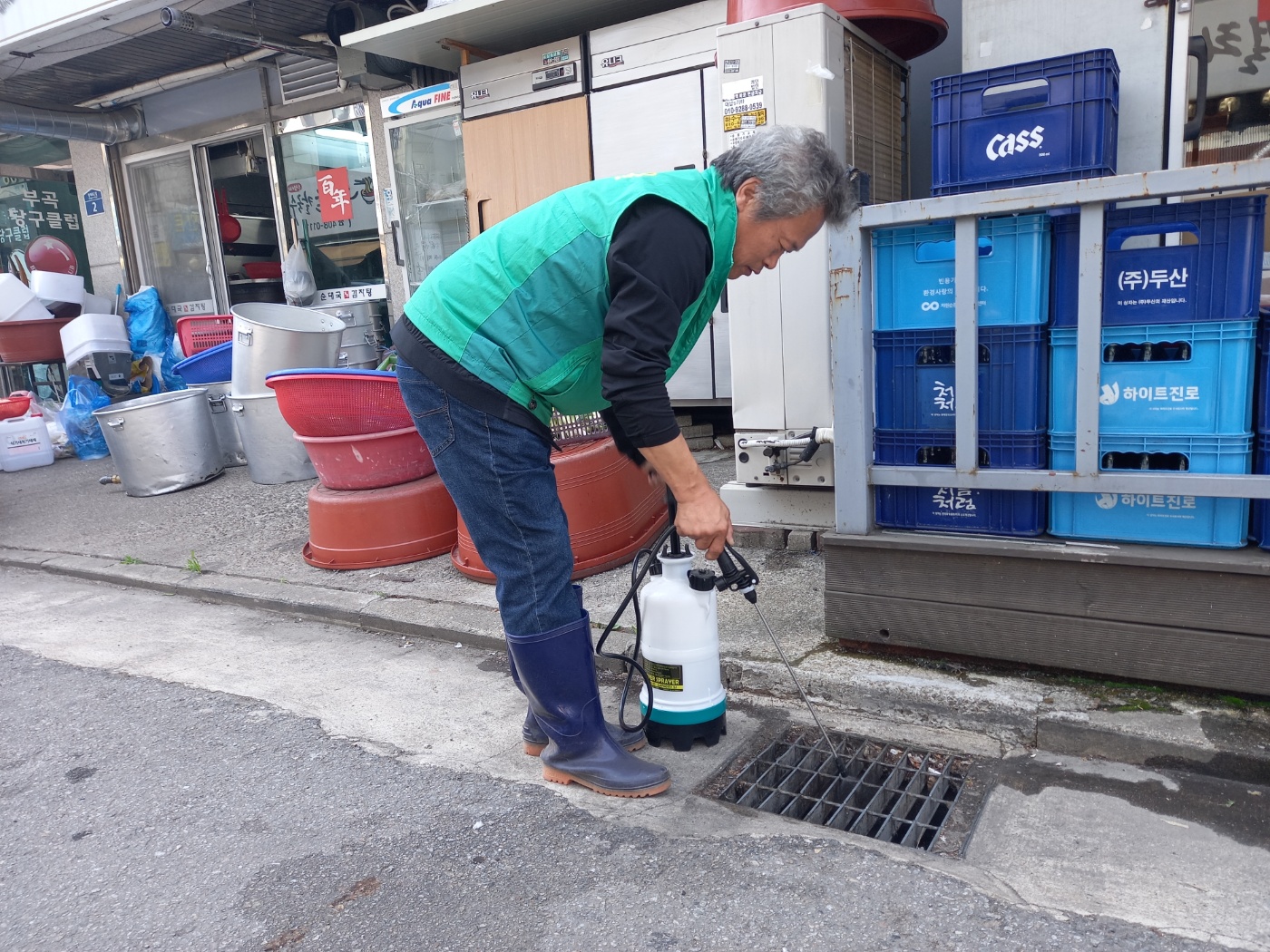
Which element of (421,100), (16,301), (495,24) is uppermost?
(495,24)

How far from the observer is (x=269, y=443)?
668 centimetres

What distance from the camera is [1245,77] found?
402cm

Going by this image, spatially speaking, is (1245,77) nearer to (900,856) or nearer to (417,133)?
(900,856)

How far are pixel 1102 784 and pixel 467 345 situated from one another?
204 cm

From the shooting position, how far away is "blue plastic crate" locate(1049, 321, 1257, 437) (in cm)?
249

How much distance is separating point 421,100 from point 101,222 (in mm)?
5843

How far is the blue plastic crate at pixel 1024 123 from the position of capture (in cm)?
300

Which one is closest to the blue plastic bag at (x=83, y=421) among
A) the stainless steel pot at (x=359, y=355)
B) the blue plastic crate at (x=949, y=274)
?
the stainless steel pot at (x=359, y=355)

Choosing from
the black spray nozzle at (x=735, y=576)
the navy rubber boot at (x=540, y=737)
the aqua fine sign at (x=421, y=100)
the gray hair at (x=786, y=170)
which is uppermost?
the aqua fine sign at (x=421, y=100)

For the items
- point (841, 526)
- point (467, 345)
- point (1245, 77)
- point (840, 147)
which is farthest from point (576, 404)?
point (1245, 77)

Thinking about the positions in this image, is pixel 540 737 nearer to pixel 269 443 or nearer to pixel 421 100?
pixel 269 443

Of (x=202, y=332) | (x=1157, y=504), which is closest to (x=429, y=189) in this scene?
(x=202, y=332)

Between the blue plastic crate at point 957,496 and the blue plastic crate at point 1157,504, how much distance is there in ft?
0.22

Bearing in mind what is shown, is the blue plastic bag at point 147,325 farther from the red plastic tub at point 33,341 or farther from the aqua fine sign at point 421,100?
the aqua fine sign at point 421,100
